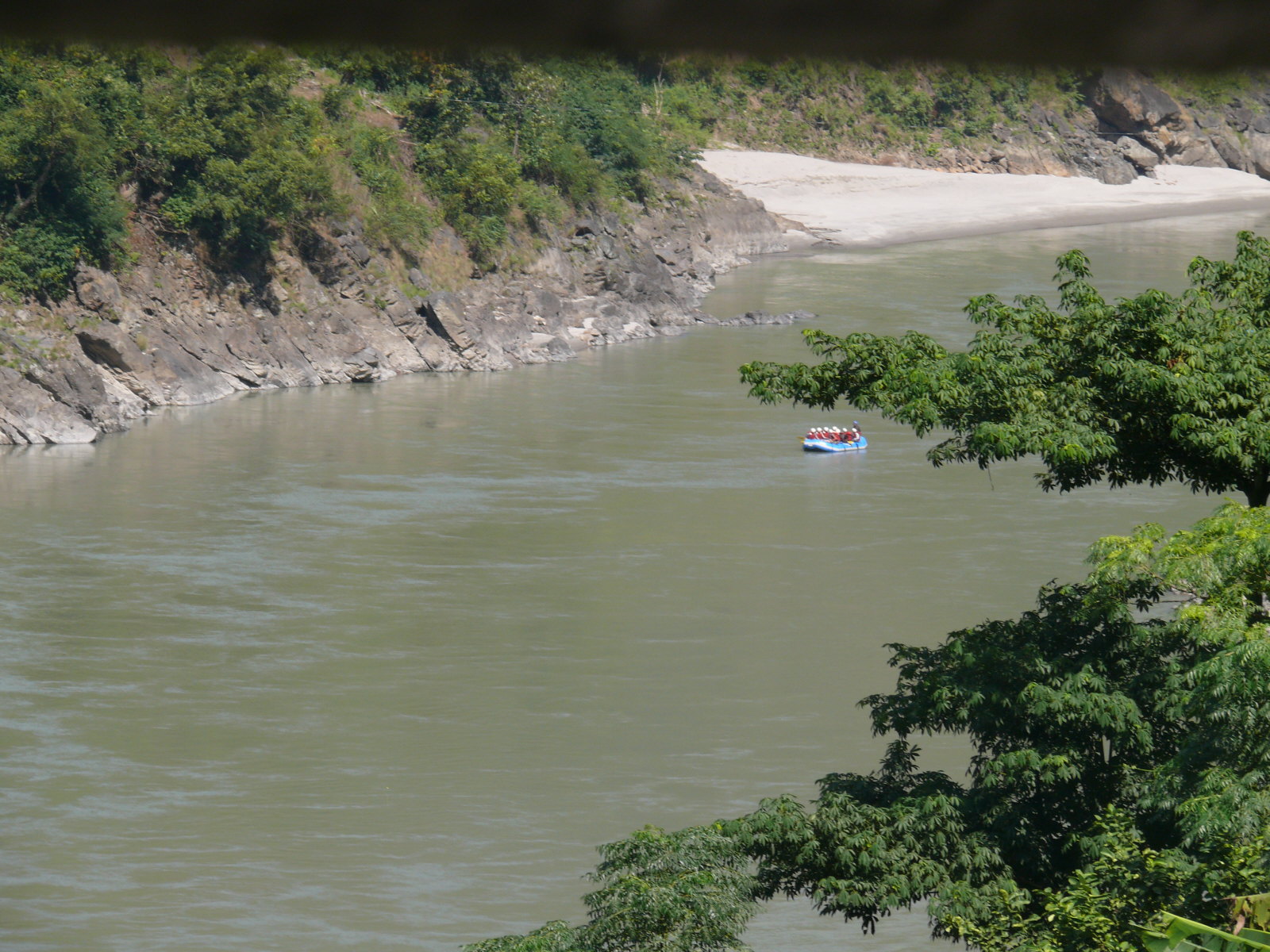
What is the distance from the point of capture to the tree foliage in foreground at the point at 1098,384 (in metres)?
11.0

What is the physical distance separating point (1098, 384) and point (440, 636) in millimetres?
11003

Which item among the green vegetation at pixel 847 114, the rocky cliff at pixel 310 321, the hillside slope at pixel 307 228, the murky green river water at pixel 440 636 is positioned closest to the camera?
the murky green river water at pixel 440 636

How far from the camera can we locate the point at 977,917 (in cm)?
999

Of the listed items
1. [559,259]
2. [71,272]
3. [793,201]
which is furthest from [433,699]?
[793,201]

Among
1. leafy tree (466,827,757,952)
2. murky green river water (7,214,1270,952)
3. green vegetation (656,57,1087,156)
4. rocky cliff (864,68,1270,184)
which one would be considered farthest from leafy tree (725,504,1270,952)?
rocky cliff (864,68,1270,184)

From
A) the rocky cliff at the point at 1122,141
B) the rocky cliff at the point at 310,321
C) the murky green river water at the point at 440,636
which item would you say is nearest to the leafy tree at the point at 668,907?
the murky green river water at the point at 440,636

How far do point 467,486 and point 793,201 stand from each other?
3742 cm

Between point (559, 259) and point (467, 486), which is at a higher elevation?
point (559, 259)

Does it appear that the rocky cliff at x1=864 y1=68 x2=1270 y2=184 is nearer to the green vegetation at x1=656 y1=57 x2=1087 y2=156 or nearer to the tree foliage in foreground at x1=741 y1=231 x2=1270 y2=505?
the green vegetation at x1=656 y1=57 x2=1087 y2=156

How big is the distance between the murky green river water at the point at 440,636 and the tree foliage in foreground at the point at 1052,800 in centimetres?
321

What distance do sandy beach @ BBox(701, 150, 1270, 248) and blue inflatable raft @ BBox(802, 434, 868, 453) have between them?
1142 inches

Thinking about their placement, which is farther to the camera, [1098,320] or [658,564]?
[658,564]

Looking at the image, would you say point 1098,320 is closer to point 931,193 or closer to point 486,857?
point 486,857

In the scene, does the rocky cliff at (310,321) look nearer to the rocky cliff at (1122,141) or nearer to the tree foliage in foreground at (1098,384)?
the tree foliage in foreground at (1098,384)
